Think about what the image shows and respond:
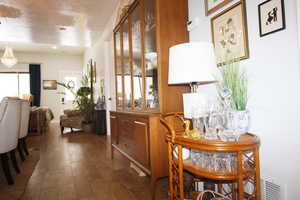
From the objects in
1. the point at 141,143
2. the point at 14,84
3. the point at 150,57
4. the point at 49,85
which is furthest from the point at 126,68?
the point at 14,84

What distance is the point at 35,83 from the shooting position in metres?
8.04

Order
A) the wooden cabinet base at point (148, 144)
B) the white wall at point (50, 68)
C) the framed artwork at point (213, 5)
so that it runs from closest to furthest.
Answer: the framed artwork at point (213, 5)
the wooden cabinet base at point (148, 144)
the white wall at point (50, 68)

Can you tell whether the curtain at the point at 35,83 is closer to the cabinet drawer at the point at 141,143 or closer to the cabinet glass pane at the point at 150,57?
the cabinet drawer at the point at 141,143

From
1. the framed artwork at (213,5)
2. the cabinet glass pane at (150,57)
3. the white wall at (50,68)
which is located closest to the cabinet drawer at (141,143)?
the cabinet glass pane at (150,57)

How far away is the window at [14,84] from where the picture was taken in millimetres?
7742

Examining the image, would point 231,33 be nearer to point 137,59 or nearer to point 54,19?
point 137,59

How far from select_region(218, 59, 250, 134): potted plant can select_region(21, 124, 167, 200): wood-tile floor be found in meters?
1.01

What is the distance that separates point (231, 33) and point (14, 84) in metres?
8.97

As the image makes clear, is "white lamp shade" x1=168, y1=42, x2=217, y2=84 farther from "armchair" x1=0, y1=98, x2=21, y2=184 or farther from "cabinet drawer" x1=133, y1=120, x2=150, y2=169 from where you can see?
"armchair" x1=0, y1=98, x2=21, y2=184

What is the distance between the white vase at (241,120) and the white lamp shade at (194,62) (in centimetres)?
30

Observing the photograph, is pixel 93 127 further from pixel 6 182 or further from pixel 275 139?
pixel 275 139

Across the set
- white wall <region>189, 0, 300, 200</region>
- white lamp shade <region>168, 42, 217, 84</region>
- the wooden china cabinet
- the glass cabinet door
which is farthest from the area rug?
white wall <region>189, 0, 300, 200</region>

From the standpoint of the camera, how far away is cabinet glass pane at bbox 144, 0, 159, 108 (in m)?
1.81

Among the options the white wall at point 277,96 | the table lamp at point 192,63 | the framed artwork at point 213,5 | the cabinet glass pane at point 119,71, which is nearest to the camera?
the white wall at point 277,96
